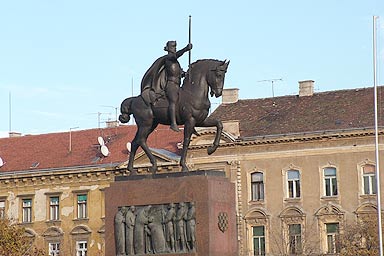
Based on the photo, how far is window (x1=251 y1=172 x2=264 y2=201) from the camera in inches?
2552

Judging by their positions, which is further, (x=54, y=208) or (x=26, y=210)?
(x=26, y=210)

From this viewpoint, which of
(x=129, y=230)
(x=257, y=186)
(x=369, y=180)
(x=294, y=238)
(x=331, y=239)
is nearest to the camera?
(x=129, y=230)

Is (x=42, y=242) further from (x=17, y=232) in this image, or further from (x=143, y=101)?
(x=143, y=101)

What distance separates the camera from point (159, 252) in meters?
27.6

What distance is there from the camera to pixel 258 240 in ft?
213

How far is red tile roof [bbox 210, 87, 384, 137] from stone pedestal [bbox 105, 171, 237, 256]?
34758mm

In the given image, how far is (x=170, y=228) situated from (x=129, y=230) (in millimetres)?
1046

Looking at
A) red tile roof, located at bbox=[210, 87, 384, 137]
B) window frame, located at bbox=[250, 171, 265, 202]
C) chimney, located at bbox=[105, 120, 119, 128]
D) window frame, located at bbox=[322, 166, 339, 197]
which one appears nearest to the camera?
window frame, located at bbox=[322, 166, 339, 197]

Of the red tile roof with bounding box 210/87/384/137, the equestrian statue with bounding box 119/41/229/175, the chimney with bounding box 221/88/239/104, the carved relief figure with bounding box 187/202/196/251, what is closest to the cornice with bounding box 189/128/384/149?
the red tile roof with bounding box 210/87/384/137

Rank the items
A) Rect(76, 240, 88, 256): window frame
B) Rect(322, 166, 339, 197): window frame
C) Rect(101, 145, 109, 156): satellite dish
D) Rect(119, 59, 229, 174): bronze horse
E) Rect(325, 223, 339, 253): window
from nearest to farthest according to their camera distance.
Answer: Rect(119, 59, 229, 174): bronze horse, Rect(325, 223, 339, 253): window, Rect(322, 166, 339, 197): window frame, Rect(76, 240, 88, 256): window frame, Rect(101, 145, 109, 156): satellite dish

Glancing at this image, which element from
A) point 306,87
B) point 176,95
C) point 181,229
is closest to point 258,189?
point 306,87

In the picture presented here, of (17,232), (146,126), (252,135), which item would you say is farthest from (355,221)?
(146,126)

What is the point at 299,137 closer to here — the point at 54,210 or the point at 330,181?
the point at 330,181

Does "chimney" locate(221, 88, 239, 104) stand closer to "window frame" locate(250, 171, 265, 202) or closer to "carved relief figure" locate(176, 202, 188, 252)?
"window frame" locate(250, 171, 265, 202)
